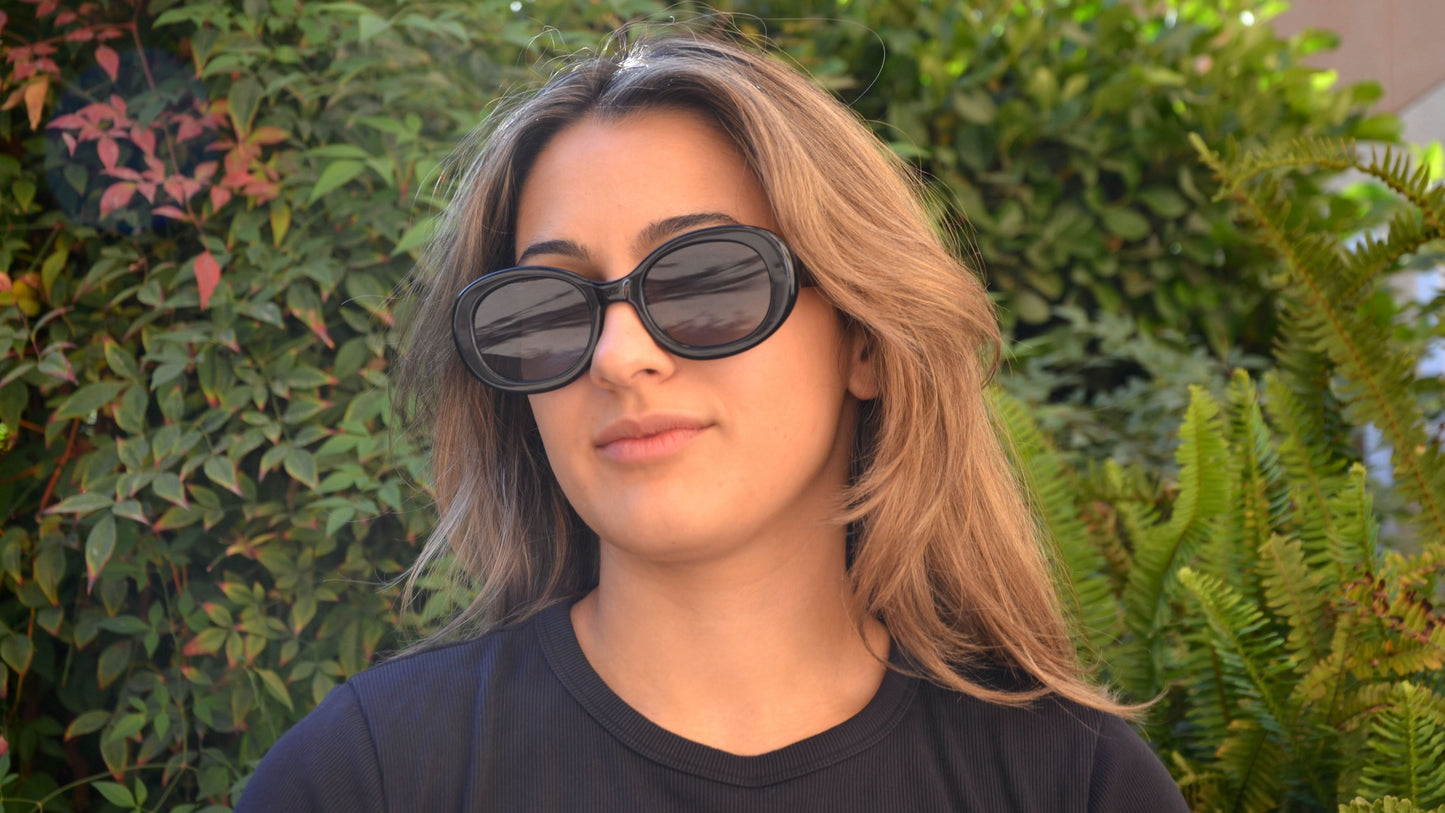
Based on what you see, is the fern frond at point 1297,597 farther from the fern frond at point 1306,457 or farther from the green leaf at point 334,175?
the green leaf at point 334,175

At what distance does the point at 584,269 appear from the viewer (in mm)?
1530

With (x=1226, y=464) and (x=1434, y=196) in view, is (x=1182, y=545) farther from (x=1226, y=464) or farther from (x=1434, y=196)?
(x=1434, y=196)

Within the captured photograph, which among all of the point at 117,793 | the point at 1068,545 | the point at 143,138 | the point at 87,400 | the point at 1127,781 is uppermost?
the point at 143,138

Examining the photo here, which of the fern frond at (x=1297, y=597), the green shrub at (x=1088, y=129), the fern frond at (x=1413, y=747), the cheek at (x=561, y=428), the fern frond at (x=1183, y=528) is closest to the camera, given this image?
the cheek at (x=561, y=428)

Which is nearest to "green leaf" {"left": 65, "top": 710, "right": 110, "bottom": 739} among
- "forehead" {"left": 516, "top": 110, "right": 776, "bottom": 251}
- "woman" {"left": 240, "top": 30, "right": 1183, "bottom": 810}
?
"woman" {"left": 240, "top": 30, "right": 1183, "bottom": 810}

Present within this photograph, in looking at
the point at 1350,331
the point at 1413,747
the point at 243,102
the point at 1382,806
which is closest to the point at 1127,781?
the point at 1382,806

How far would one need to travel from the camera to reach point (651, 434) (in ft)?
4.79

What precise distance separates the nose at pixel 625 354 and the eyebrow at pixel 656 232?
9 cm

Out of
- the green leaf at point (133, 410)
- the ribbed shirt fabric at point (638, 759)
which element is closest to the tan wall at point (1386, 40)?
the ribbed shirt fabric at point (638, 759)

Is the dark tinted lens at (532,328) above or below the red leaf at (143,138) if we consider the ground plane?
below

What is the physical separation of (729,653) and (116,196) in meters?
1.55

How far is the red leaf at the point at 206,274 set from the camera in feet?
7.15

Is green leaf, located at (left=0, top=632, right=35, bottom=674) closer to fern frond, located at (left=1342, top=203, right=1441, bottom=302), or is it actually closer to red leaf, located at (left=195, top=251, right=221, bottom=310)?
red leaf, located at (left=195, top=251, right=221, bottom=310)

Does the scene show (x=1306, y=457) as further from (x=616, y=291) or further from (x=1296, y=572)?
(x=616, y=291)
